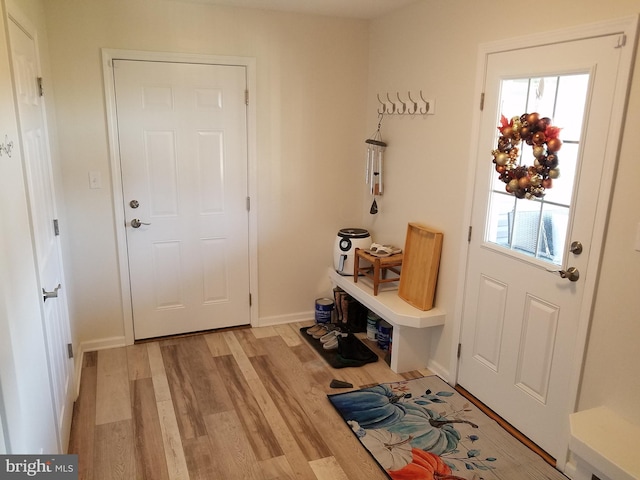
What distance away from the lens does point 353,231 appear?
3959mm

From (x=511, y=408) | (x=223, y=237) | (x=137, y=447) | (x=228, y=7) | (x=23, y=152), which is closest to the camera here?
(x=23, y=152)

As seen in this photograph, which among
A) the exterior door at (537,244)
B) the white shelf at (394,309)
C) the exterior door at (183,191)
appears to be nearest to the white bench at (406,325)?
the white shelf at (394,309)

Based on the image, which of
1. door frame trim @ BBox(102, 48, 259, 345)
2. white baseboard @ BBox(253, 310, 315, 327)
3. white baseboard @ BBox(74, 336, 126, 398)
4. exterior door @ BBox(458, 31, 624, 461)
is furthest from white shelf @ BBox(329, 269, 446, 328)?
white baseboard @ BBox(74, 336, 126, 398)

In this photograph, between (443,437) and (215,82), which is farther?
(215,82)

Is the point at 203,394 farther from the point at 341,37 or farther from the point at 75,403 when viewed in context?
the point at 341,37

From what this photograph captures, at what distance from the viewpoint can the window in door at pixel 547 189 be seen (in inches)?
89.7

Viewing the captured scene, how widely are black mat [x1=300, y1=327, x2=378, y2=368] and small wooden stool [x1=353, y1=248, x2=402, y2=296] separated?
43 cm

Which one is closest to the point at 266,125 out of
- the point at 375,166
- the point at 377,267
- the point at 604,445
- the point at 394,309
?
the point at 375,166

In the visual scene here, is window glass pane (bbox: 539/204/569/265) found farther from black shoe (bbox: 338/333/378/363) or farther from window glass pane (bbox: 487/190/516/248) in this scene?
black shoe (bbox: 338/333/378/363)

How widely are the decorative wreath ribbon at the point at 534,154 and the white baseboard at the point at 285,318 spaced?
7.15 feet

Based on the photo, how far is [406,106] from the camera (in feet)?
11.5

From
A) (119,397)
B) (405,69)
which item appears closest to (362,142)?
(405,69)

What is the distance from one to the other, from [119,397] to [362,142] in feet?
8.48

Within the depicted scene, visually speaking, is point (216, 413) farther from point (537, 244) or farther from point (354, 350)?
point (537, 244)
